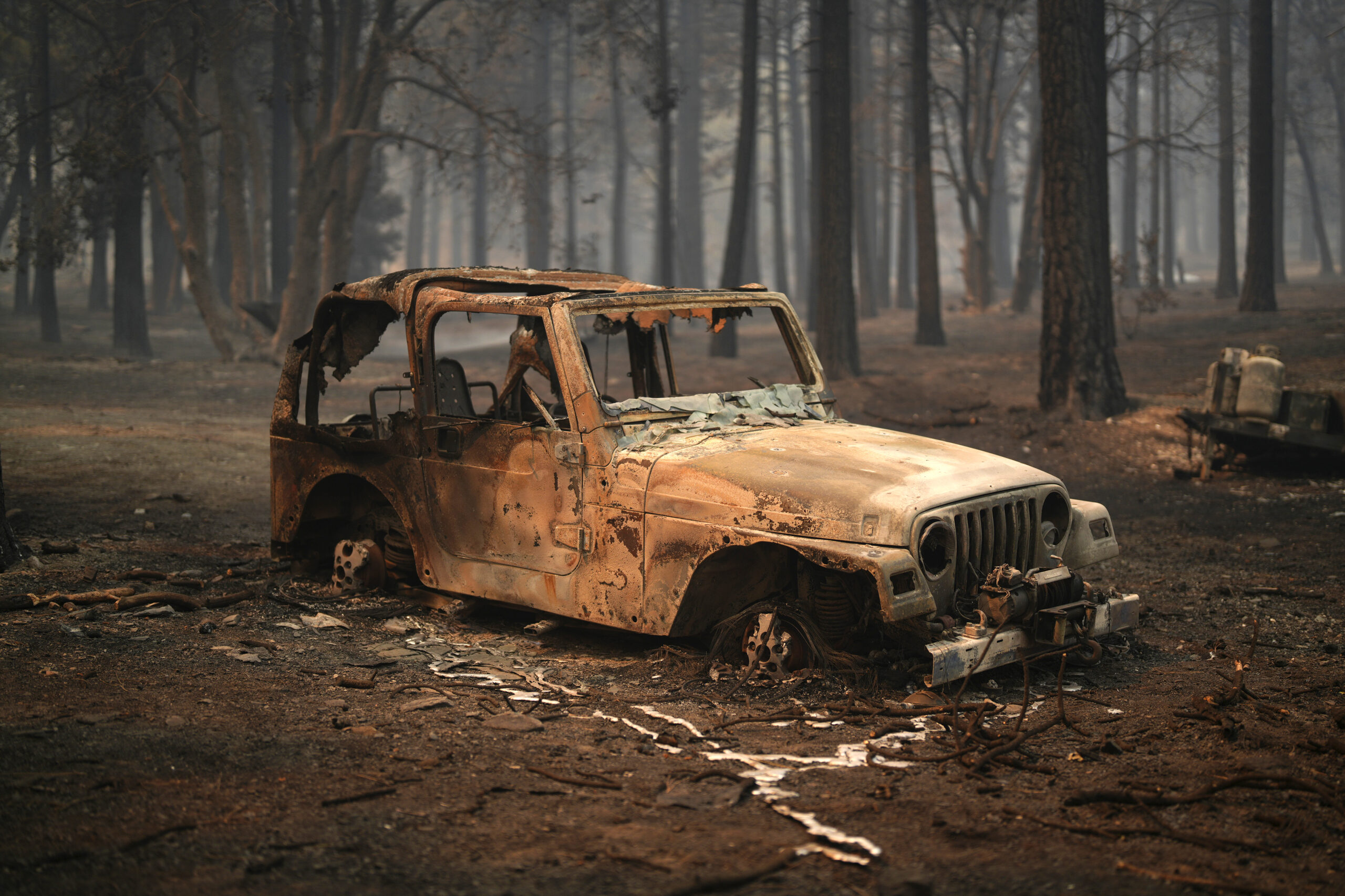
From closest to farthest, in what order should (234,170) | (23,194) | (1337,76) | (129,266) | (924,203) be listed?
1. (234,170)
2. (924,203)
3. (129,266)
4. (23,194)
5. (1337,76)

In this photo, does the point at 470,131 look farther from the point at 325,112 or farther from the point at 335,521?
the point at 335,521

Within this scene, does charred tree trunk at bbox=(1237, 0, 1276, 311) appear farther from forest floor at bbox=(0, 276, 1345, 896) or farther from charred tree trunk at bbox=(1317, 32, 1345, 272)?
charred tree trunk at bbox=(1317, 32, 1345, 272)

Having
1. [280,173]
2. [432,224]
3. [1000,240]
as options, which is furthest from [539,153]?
[432,224]

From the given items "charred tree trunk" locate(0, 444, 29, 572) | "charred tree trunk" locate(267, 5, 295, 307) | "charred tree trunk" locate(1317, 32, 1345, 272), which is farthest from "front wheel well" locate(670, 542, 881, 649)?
"charred tree trunk" locate(1317, 32, 1345, 272)

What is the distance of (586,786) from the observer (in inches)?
166

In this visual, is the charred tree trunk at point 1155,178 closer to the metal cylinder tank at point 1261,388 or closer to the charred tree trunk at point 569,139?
the charred tree trunk at point 569,139

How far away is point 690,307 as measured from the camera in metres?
6.33

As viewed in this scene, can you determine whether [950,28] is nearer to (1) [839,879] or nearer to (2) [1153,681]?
(2) [1153,681]

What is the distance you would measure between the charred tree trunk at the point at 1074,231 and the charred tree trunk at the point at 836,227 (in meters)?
5.02

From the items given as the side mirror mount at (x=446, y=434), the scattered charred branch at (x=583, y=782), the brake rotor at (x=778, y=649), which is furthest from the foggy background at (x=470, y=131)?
the scattered charred branch at (x=583, y=782)

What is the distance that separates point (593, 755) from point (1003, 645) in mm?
1876

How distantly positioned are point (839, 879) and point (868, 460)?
7.81 ft

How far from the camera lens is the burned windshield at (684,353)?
6.35 meters

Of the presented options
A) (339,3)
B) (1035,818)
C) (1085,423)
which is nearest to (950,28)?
(339,3)
